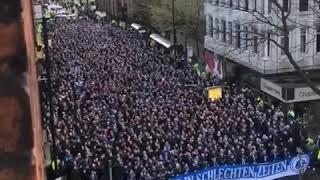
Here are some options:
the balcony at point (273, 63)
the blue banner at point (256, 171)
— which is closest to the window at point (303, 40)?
the balcony at point (273, 63)

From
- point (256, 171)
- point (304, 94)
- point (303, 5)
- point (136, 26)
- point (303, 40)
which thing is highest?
point (303, 5)

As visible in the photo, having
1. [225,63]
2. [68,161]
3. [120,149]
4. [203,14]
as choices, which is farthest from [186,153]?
[203,14]

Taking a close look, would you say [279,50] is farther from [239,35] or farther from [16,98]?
[16,98]

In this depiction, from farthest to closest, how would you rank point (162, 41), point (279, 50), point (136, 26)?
point (136, 26), point (162, 41), point (279, 50)

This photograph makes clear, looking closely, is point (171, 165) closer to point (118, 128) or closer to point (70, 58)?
point (118, 128)

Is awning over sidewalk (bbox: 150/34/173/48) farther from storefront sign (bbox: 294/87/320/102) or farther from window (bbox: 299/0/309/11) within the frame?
storefront sign (bbox: 294/87/320/102)

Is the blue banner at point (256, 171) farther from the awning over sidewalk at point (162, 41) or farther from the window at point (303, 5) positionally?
the awning over sidewalk at point (162, 41)

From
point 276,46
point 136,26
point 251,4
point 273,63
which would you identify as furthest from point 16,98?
point 136,26
